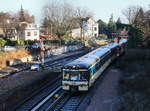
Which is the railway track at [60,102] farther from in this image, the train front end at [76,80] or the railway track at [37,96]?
the train front end at [76,80]

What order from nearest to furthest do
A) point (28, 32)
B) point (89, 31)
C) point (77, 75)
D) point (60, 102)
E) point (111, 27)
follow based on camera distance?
point (60, 102) < point (77, 75) < point (28, 32) < point (89, 31) < point (111, 27)

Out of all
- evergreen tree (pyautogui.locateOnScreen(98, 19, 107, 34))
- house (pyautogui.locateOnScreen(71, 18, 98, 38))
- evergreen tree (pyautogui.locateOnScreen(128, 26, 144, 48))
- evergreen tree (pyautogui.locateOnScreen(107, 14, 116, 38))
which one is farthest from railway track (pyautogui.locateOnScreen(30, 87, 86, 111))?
evergreen tree (pyautogui.locateOnScreen(98, 19, 107, 34))

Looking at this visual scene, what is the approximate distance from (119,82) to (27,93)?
387 inches

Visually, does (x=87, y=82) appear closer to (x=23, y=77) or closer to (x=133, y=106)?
(x=133, y=106)

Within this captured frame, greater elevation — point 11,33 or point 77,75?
Answer: point 11,33

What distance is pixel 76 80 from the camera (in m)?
14.6

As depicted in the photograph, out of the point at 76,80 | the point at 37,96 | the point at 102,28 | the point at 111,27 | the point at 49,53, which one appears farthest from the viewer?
the point at 102,28

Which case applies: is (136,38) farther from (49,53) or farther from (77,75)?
(77,75)

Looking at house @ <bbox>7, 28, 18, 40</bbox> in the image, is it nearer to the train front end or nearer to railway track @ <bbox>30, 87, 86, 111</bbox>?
railway track @ <bbox>30, 87, 86, 111</bbox>

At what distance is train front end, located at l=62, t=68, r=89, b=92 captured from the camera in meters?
14.6

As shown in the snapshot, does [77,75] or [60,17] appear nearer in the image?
[77,75]

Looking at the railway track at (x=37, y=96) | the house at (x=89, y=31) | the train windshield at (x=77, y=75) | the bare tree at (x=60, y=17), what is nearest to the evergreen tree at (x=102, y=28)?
the house at (x=89, y=31)

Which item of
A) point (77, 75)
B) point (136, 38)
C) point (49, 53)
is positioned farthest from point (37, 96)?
point (136, 38)

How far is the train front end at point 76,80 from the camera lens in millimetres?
14617
